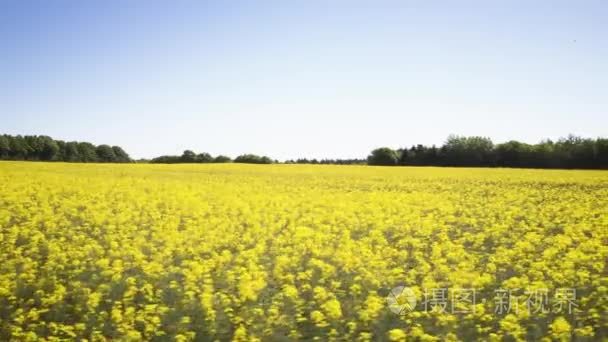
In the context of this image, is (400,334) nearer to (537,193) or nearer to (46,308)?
(46,308)

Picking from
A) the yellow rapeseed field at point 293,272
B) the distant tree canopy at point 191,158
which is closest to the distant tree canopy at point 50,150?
the distant tree canopy at point 191,158

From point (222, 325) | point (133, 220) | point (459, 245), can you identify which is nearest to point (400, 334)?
point (222, 325)

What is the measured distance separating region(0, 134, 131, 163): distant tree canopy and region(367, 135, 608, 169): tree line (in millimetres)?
45975

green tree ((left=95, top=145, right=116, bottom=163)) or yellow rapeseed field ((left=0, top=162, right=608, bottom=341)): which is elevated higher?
green tree ((left=95, top=145, right=116, bottom=163))

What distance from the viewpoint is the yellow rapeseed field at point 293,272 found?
7.34 metres

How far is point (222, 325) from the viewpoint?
750 cm

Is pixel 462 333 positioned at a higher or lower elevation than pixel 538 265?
lower

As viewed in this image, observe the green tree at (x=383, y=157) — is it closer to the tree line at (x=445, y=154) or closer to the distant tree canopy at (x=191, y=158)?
the tree line at (x=445, y=154)

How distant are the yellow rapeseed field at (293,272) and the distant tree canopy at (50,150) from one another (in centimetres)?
6695

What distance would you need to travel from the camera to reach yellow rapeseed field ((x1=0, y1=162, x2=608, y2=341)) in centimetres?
734

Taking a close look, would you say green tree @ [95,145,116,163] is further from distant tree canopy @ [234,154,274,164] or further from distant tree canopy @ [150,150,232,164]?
distant tree canopy @ [234,154,274,164]

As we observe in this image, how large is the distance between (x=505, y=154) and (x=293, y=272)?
63.1 m

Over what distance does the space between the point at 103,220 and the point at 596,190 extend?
20621 millimetres

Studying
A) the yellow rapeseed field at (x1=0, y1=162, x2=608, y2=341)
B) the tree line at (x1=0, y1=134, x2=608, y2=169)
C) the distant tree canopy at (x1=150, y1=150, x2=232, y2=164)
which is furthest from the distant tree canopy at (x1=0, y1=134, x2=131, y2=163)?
the yellow rapeseed field at (x1=0, y1=162, x2=608, y2=341)
